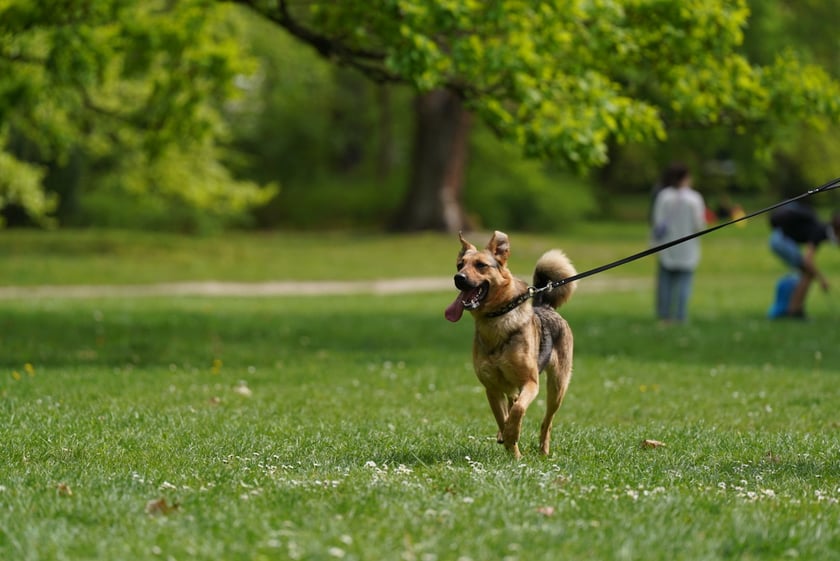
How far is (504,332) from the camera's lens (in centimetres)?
702

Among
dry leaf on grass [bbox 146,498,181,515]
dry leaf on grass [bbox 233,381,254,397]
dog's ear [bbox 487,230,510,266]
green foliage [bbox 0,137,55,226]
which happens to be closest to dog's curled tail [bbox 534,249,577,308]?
dog's ear [bbox 487,230,510,266]

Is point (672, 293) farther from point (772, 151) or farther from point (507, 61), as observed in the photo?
point (772, 151)

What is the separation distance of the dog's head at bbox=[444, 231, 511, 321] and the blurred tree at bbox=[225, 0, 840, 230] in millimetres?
6272

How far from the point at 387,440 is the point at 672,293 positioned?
10.5 metres

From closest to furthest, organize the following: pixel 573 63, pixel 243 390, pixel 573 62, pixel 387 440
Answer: pixel 387 440 → pixel 243 390 → pixel 573 63 → pixel 573 62

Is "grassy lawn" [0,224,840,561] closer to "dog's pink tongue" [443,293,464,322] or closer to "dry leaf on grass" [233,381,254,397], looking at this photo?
"dry leaf on grass" [233,381,254,397]

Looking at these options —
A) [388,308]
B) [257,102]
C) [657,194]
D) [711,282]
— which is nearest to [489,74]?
[657,194]

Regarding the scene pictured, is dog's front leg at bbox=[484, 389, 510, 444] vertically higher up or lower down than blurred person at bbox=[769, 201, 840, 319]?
lower down

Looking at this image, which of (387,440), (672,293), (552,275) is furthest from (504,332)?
(672,293)

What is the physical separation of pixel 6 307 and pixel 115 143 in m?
14.2

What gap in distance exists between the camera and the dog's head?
6.75m

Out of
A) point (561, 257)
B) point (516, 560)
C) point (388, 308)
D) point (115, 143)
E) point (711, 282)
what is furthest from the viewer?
point (115, 143)

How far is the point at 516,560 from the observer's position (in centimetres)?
457

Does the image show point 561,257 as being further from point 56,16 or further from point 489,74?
point 56,16
